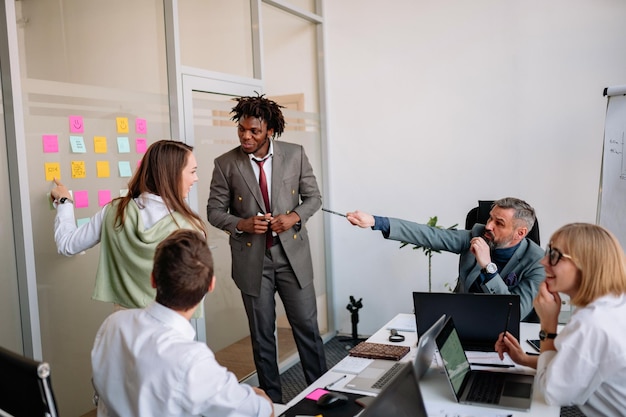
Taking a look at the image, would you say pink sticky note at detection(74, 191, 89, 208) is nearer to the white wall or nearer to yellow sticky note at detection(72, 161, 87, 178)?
yellow sticky note at detection(72, 161, 87, 178)

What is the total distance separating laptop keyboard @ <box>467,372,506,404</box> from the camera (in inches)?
70.8

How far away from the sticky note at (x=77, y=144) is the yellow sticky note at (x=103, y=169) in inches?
4.3

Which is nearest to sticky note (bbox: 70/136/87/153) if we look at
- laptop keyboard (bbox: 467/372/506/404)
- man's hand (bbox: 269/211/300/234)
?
man's hand (bbox: 269/211/300/234)

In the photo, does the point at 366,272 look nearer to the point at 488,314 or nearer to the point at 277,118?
the point at 277,118

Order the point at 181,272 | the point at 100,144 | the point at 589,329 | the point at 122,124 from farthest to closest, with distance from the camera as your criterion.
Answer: the point at 122,124
the point at 100,144
the point at 589,329
the point at 181,272

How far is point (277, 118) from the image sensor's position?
3455mm

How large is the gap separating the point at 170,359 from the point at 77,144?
170cm

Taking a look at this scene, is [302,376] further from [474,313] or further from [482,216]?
[474,313]

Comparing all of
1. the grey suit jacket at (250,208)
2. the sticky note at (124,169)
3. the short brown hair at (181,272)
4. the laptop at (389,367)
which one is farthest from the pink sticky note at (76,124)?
the laptop at (389,367)

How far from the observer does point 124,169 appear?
10.0 ft

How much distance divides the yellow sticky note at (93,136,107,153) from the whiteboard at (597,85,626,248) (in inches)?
112

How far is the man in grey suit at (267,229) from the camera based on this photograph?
3299mm

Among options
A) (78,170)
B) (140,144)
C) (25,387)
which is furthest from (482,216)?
(25,387)

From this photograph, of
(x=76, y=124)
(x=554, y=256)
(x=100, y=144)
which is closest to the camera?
(x=554, y=256)
